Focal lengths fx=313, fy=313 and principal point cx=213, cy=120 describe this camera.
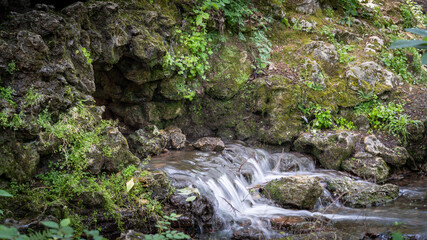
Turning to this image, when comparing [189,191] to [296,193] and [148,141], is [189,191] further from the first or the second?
[148,141]

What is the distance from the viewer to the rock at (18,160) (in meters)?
3.42

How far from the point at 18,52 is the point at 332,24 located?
8.54 m

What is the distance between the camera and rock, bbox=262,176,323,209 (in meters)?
5.07

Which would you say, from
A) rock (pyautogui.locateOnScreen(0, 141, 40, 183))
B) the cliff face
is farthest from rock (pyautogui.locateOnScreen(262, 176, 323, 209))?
rock (pyautogui.locateOnScreen(0, 141, 40, 183))

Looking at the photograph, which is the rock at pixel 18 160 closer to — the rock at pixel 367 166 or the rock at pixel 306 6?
the rock at pixel 367 166

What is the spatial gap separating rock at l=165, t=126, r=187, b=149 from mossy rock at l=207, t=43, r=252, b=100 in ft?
4.41

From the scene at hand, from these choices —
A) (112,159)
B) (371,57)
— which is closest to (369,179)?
(371,57)

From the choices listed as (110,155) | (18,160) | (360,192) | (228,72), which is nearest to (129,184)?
(110,155)

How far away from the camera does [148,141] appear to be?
6.21 metres

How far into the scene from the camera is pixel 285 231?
4352 millimetres

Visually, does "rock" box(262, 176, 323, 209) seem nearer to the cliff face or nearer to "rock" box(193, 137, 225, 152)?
"rock" box(193, 137, 225, 152)

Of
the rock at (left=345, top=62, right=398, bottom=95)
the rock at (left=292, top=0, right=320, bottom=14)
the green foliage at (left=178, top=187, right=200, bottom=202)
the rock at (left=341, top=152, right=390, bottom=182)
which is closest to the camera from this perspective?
the green foliage at (left=178, top=187, right=200, bottom=202)

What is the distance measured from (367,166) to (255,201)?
2956 mm

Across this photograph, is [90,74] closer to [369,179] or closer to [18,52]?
[18,52]
